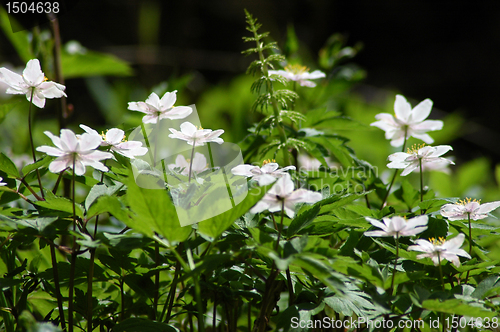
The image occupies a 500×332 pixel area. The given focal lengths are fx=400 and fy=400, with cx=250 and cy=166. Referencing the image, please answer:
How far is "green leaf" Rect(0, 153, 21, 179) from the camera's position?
0.59 meters

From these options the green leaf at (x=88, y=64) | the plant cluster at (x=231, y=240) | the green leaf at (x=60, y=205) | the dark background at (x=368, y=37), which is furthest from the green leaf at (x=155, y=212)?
the dark background at (x=368, y=37)

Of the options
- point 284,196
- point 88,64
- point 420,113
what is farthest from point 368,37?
point 284,196

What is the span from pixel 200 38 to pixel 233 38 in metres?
0.42

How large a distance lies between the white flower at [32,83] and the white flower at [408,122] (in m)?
0.57

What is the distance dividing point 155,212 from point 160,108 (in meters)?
0.26

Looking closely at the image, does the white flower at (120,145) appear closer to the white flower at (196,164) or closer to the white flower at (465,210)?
the white flower at (196,164)

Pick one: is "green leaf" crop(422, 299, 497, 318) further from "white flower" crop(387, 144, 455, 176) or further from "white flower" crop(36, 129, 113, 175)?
"white flower" crop(36, 129, 113, 175)

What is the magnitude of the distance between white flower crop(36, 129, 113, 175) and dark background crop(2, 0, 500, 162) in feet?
11.2

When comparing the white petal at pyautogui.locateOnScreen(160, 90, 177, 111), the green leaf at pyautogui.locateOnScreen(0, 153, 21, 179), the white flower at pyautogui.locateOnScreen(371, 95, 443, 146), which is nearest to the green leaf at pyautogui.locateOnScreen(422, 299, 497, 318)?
the white flower at pyautogui.locateOnScreen(371, 95, 443, 146)

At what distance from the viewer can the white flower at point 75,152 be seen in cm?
52

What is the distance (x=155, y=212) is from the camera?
46cm

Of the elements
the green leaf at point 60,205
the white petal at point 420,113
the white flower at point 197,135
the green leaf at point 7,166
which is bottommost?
the green leaf at point 60,205

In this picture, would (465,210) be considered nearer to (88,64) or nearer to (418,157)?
(418,157)

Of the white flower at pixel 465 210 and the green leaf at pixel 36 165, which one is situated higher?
the green leaf at pixel 36 165
